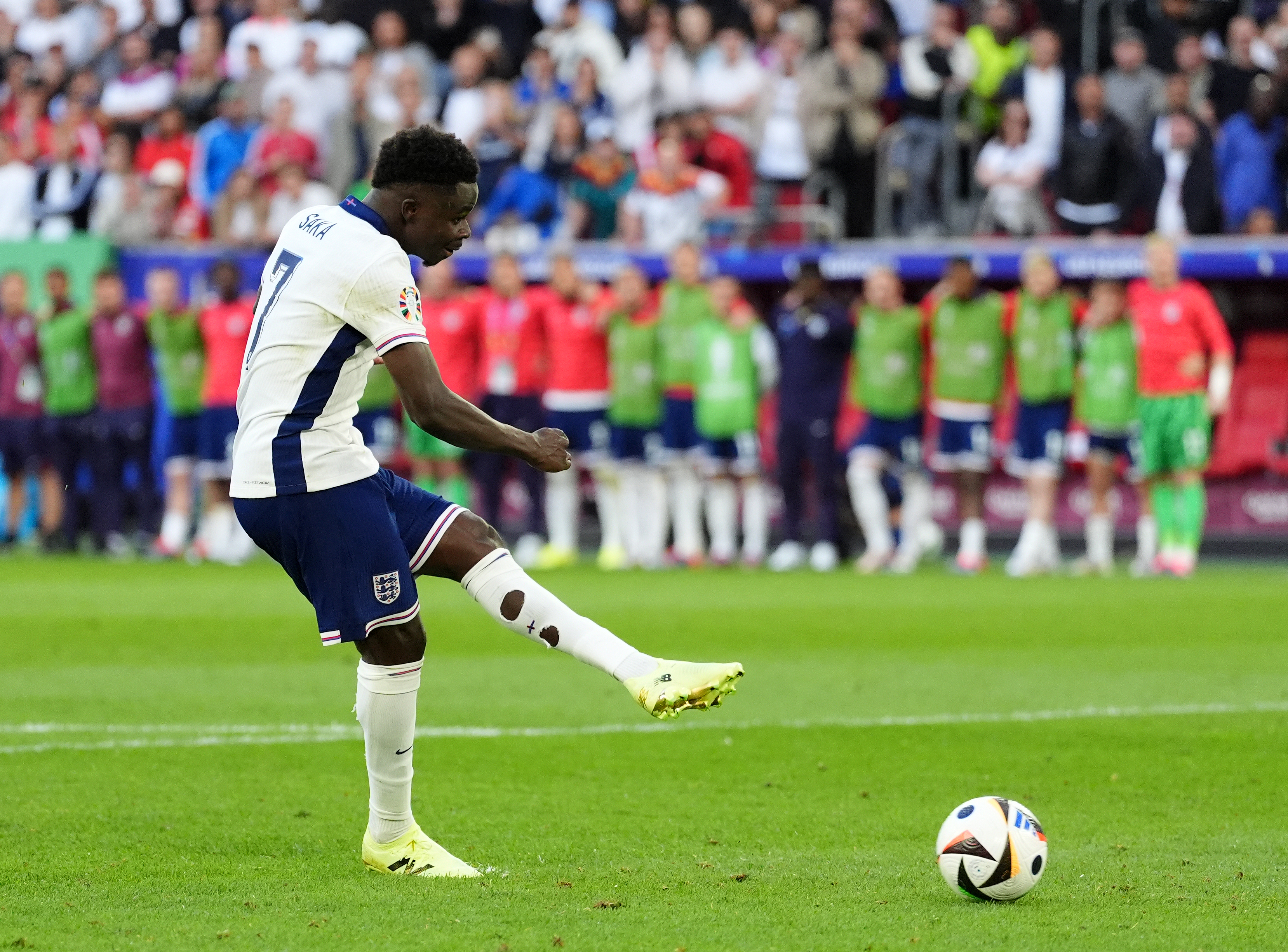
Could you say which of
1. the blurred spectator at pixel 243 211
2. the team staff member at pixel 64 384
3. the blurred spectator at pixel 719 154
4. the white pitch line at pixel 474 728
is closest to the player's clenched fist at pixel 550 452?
the white pitch line at pixel 474 728

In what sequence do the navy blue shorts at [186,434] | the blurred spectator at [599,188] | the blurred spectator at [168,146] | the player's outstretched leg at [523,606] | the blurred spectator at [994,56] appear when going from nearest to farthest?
the player's outstretched leg at [523,606] → the navy blue shorts at [186,434] → the blurred spectator at [994,56] → the blurred spectator at [599,188] → the blurred spectator at [168,146]

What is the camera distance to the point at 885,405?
1703 cm

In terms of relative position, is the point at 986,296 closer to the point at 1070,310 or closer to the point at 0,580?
the point at 1070,310

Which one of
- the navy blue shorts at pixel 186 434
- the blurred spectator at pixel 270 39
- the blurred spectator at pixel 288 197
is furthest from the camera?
the blurred spectator at pixel 270 39

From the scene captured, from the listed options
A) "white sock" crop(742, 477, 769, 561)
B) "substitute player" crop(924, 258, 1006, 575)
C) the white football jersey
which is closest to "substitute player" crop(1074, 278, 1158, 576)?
"substitute player" crop(924, 258, 1006, 575)

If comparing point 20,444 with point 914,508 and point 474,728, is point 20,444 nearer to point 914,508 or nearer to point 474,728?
point 914,508

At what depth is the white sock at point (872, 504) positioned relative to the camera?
1705 centimetres

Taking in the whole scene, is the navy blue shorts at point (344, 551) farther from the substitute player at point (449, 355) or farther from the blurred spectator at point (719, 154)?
the blurred spectator at point (719, 154)

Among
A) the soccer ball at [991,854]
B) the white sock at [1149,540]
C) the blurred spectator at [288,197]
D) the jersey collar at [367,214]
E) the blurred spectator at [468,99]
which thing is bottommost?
the white sock at [1149,540]

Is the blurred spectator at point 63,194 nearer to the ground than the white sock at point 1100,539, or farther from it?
farther from it

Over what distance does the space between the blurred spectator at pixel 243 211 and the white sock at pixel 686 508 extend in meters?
5.19

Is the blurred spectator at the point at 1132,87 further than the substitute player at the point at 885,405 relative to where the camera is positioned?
Yes

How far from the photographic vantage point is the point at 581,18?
2094cm

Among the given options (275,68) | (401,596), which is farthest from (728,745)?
(275,68)
